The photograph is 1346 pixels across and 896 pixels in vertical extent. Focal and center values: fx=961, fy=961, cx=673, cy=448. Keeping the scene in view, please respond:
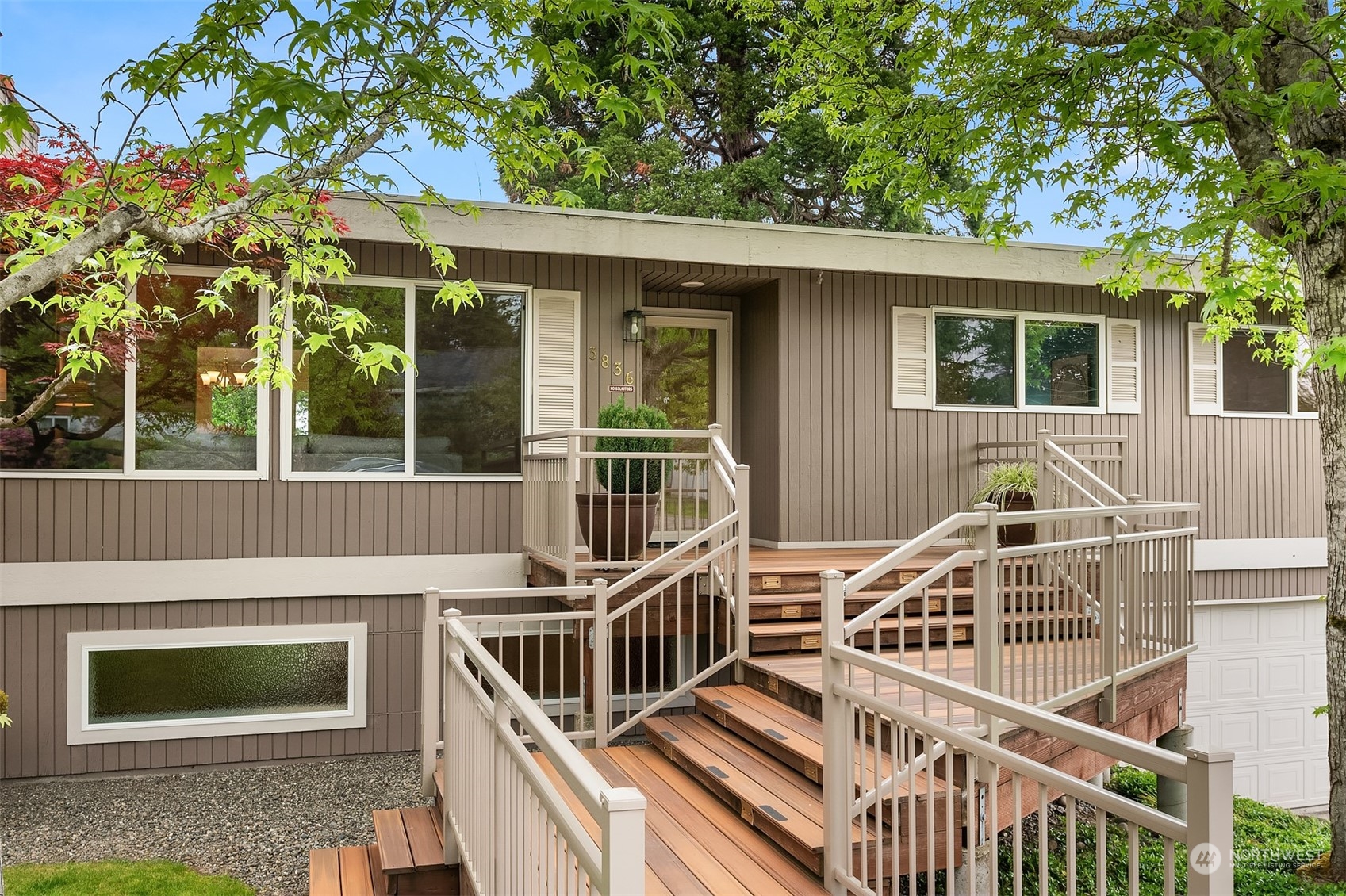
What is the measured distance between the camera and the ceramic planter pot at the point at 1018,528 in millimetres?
8188

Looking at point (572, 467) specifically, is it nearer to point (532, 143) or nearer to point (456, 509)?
point (456, 509)

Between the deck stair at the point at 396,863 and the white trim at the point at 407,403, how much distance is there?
10.8ft

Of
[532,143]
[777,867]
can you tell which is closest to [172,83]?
[532,143]

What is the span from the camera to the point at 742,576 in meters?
6.09

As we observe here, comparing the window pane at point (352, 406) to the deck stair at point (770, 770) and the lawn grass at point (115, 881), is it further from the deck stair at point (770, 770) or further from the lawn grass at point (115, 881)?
the deck stair at point (770, 770)

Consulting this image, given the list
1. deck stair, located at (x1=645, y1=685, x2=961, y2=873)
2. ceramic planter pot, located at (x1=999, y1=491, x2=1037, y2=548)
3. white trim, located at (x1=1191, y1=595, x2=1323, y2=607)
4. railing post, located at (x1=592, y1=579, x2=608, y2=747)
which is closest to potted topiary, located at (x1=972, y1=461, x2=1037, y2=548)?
ceramic planter pot, located at (x1=999, y1=491, x2=1037, y2=548)

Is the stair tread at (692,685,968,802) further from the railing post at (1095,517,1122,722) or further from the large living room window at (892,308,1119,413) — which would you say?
the large living room window at (892,308,1119,413)

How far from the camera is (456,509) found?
793 cm

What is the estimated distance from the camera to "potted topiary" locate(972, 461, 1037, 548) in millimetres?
8172

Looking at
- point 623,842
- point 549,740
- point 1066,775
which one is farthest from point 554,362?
point 623,842

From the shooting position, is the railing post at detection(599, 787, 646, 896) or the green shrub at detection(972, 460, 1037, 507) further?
the green shrub at detection(972, 460, 1037, 507)

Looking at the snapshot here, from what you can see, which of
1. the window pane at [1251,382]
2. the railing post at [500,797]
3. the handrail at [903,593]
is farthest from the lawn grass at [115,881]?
the window pane at [1251,382]

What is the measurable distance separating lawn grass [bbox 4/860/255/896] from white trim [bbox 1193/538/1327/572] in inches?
362

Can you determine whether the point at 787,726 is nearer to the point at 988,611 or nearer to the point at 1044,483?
the point at 988,611
